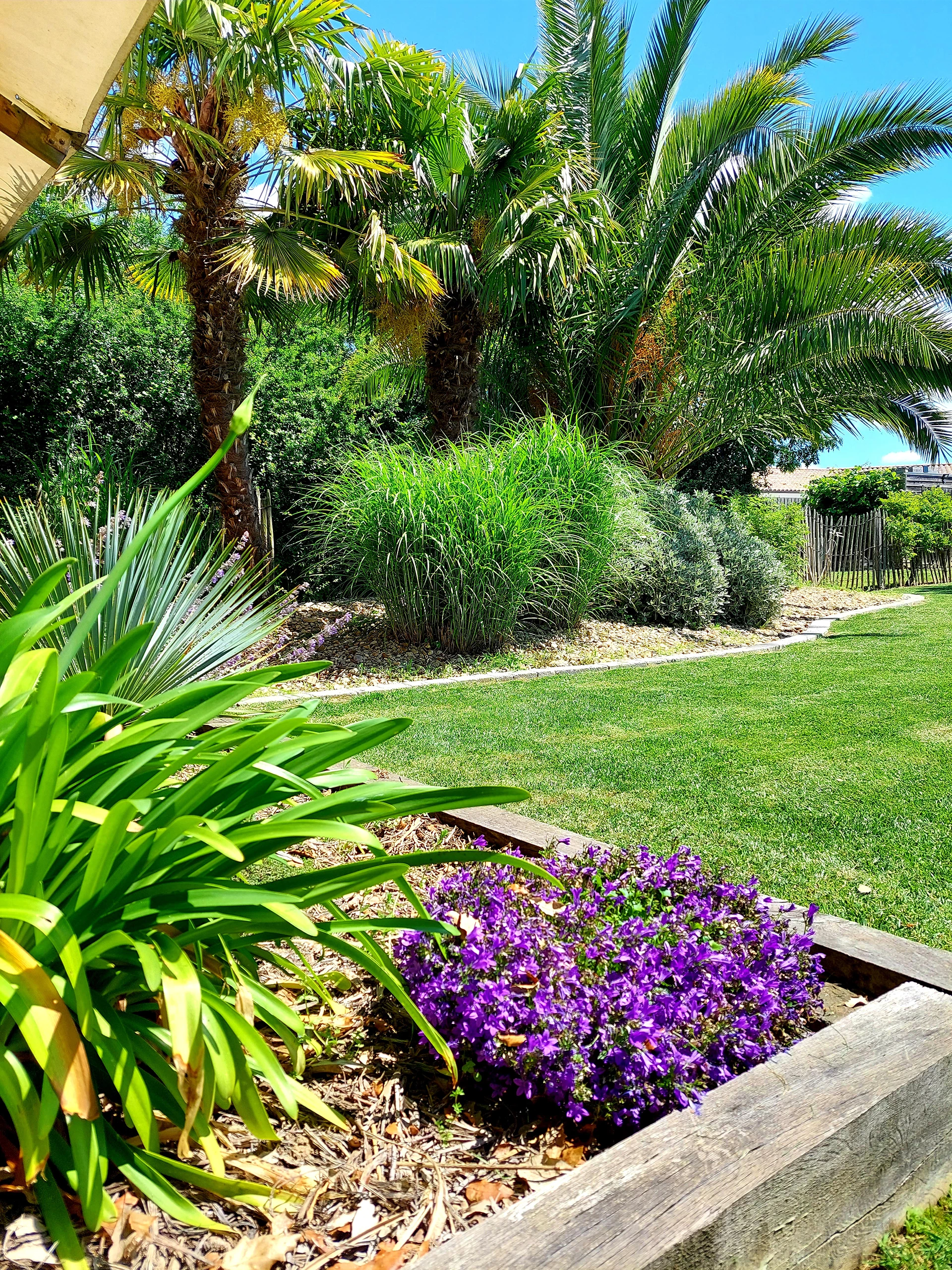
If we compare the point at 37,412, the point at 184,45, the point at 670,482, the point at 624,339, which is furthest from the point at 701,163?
the point at 37,412

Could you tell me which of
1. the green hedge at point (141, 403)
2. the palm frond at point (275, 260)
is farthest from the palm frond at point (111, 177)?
the green hedge at point (141, 403)

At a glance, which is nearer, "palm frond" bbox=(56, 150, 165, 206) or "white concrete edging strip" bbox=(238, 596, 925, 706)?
"white concrete edging strip" bbox=(238, 596, 925, 706)

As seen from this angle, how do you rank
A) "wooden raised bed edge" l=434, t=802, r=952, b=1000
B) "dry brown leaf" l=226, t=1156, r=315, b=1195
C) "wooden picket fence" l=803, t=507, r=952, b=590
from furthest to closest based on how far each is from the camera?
"wooden picket fence" l=803, t=507, r=952, b=590, "wooden raised bed edge" l=434, t=802, r=952, b=1000, "dry brown leaf" l=226, t=1156, r=315, b=1195

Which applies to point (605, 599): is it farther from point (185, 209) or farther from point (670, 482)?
point (185, 209)

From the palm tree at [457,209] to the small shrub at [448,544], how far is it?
198cm

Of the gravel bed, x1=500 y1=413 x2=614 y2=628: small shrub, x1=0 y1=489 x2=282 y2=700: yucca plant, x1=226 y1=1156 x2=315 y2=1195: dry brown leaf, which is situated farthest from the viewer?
x1=500 y1=413 x2=614 y2=628: small shrub

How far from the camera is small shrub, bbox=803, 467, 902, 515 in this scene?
20.9m

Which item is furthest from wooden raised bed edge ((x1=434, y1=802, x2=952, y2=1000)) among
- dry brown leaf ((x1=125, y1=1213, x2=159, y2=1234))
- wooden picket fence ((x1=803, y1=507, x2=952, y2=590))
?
wooden picket fence ((x1=803, y1=507, x2=952, y2=590))

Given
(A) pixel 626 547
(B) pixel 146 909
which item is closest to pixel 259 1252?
(B) pixel 146 909

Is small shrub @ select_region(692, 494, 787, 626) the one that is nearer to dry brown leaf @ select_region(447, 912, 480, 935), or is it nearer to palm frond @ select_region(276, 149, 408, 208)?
palm frond @ select_region(276, 149, 408, 208)

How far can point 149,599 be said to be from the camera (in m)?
3.34

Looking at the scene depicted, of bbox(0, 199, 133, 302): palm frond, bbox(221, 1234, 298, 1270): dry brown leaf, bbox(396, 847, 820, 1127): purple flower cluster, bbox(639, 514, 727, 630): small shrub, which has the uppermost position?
bbox(0, 199, 133, 302): palm frond

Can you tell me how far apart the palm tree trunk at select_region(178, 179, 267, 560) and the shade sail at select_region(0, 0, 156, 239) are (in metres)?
5.66

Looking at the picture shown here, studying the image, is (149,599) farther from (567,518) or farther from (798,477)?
(798,477)
